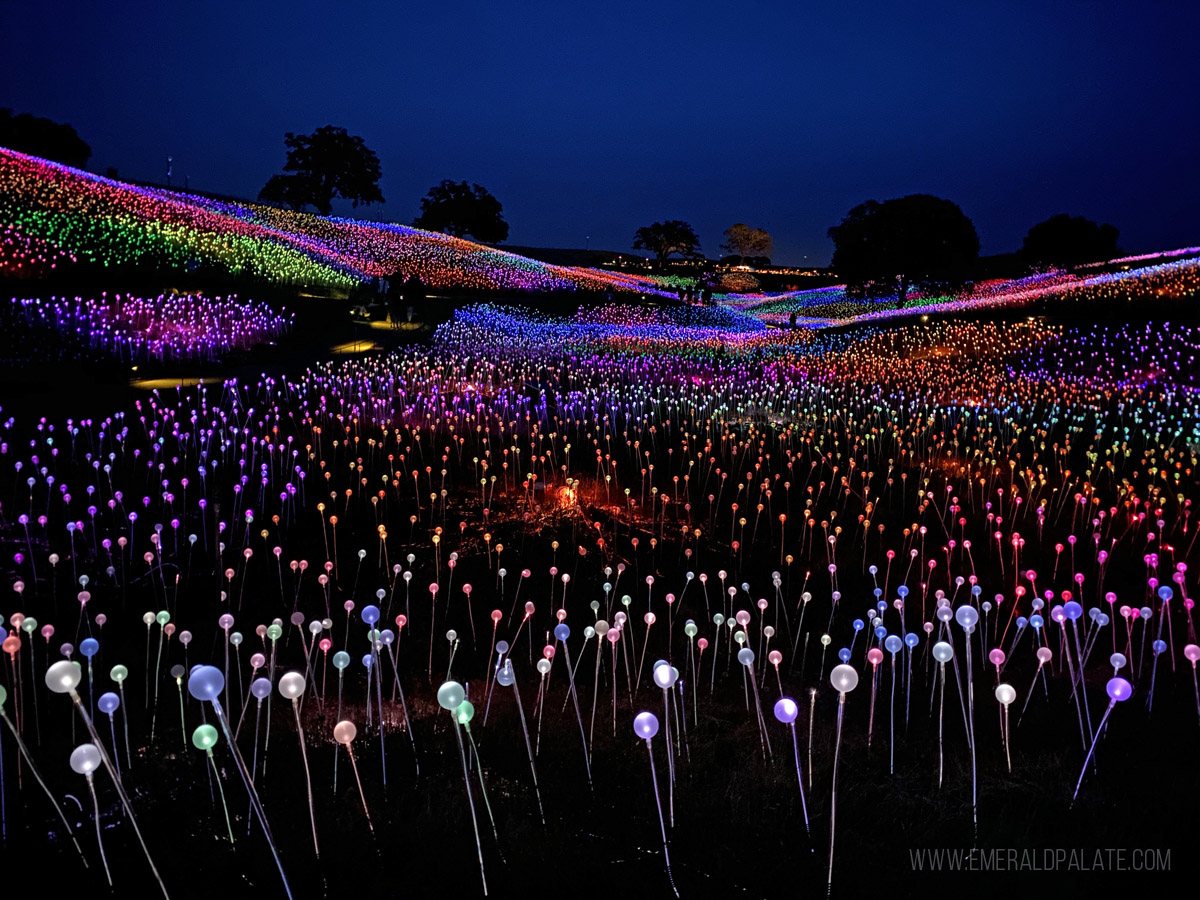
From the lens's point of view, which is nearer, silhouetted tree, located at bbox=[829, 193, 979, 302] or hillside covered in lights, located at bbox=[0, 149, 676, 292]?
hillside covered in lights, located at bbox=[0, 149, 676, 292]

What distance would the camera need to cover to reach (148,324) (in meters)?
16.2

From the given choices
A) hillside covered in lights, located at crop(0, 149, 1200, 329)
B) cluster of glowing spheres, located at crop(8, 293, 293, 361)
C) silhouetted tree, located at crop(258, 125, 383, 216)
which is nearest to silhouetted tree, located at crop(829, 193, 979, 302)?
hillside covered in lights, located at crop(0, 149, 1200, 329)

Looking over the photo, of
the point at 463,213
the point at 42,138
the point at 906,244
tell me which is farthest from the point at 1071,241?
the point at 42,138

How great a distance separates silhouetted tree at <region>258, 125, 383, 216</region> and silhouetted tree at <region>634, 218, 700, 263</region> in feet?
103

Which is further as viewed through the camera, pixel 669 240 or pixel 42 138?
pixel 669 240

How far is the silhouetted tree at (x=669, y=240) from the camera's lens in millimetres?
88000

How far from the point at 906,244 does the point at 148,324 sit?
35061 mm

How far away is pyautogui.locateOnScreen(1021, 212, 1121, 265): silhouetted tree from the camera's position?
6062 centimetres

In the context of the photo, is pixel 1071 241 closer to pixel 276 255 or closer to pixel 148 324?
pixel 276 255

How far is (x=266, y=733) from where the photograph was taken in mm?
4312

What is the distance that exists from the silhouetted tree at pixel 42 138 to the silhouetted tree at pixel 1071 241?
7649 cm

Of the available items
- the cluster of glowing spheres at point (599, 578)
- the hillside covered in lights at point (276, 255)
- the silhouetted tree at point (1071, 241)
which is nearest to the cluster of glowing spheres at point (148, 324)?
the cluster of glowing spheres at point (599, 578)

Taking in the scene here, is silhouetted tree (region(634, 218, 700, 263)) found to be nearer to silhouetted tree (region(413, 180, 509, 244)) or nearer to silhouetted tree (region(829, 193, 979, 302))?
silhouetted tree (region(413, 180, 509, 244))

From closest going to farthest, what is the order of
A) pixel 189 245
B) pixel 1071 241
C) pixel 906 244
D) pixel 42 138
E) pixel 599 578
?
pixel 599 578, pixel 189 245, pixel 906 244, pixel 42 138, pixel 1071 241
